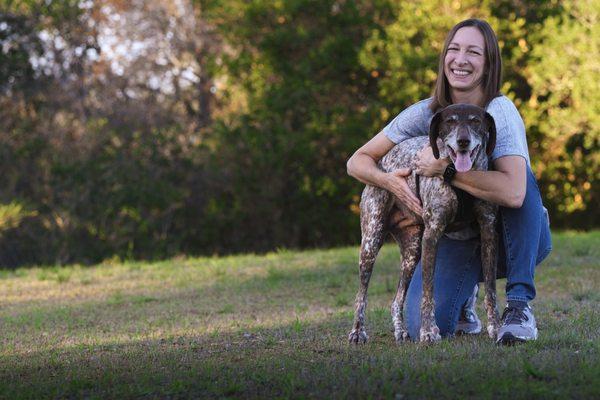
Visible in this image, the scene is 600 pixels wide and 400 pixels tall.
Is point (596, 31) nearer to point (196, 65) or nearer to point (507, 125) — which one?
point (196, 65)

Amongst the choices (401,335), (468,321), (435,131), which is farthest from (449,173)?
(468,321)

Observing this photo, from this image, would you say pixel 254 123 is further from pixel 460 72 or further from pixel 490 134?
pixel 490 134

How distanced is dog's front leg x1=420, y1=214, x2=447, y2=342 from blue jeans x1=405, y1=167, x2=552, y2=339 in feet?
0.66

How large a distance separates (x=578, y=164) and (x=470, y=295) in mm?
13301

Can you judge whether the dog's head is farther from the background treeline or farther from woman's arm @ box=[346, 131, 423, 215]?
the background treeline

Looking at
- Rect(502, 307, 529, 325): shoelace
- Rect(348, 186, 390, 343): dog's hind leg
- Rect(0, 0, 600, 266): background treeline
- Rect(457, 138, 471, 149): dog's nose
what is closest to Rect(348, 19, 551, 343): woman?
Rect(502, 307, 529, 325): shoelace

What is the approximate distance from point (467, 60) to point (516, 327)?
Result: 1609mm

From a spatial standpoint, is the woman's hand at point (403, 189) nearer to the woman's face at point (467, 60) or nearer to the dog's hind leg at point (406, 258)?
the dog's hind leg at point (406, 258)

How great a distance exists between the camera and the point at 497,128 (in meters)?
5.34

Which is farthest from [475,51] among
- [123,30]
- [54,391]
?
[123,30]

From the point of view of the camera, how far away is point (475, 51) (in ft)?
18.3

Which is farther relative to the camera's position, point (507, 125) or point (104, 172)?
→ point (104, 172)

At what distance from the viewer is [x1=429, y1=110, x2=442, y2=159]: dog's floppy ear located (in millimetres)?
5148

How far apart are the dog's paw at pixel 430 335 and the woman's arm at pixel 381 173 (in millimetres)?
682
